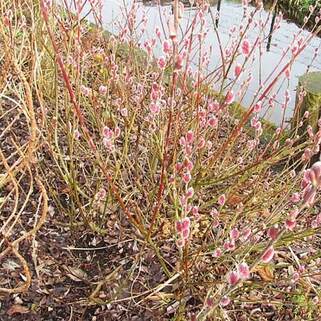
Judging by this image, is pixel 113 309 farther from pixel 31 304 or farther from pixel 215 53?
pixel 215 53

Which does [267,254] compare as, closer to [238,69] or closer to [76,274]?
[238,69]

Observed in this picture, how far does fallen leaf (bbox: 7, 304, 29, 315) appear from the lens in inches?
81.7

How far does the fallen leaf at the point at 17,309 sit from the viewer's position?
2076 mm

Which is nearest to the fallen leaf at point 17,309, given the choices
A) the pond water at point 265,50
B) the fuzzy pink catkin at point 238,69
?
the fuzzy pink catkin at point 238,69

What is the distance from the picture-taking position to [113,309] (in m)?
2.14

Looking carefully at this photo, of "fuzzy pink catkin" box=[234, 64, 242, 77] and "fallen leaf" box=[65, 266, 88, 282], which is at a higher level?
"fuzzy pink catkin" box=[234, 64, 242, 77]

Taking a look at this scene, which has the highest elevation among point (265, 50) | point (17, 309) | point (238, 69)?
point (238, 69)

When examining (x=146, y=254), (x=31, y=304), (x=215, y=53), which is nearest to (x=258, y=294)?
(x=146, y=254)

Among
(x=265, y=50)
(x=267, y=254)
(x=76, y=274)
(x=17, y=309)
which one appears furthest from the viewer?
(x=265, y=50)

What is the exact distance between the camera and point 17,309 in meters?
2.09

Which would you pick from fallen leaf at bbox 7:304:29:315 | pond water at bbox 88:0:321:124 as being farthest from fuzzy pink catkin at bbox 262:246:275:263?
pond water at bbox 88:0:321:124

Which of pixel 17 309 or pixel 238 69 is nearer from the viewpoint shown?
pixel 238 69

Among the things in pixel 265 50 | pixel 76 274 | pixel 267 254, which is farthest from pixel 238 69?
pixel 265 50

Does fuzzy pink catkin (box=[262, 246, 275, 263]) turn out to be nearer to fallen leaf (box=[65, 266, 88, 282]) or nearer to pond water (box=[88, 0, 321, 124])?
fallen leaf (box=[65, 266, 88, 282])
